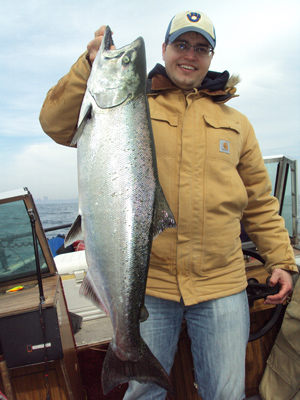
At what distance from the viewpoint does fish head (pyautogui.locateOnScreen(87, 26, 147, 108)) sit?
1.84 meters

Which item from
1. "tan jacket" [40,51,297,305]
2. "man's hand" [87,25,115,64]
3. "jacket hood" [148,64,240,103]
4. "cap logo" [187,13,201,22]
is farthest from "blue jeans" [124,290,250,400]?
"cap logo" [187,13,201,22]

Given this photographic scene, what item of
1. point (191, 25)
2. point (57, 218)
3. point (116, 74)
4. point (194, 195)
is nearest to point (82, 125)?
point (116, 74)

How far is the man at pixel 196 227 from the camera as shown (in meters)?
2.17

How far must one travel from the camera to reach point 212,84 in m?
2.45

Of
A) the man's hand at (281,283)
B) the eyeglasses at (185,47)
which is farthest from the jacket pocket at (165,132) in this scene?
the man's hand at (281,283)

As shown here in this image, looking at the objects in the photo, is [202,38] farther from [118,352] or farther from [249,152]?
[118,352]

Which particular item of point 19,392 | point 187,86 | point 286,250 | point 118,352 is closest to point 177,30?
point 187,86

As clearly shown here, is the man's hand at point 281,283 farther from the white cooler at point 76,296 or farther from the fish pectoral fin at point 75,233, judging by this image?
the white cooler at point 76,296

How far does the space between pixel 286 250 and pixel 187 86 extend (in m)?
1.58

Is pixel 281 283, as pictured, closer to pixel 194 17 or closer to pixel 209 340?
pixel 209 340

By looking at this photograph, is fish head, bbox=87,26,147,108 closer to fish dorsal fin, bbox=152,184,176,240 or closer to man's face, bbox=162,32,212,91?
man's face, bbox=162,32,212,91

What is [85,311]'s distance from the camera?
3.92 metres

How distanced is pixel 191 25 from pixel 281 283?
2.17m

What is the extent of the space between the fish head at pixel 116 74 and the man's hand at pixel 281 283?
5.97 feet
